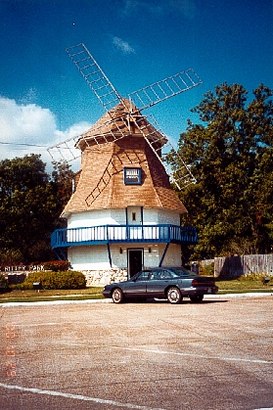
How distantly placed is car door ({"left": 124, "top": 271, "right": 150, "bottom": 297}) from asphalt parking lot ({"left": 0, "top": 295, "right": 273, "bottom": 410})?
7255 millimetres

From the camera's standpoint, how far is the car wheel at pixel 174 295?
815 inches

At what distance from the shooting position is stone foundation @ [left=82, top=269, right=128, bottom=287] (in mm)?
36000

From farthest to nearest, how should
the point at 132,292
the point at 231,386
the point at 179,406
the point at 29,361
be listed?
the point at 132,292
the point at 29,361
the point at 231,386
the point at 179,406

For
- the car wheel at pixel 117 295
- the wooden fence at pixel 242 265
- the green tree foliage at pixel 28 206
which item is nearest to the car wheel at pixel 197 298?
the car wheel at pixel 117 295

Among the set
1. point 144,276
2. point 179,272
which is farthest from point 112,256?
point 179,272

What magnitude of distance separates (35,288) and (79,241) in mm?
5235

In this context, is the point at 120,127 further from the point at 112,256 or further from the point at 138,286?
the point at 138,286

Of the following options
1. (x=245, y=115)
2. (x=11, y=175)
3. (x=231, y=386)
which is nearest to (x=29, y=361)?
(x=231, y=386)

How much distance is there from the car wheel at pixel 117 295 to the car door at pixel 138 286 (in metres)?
0.35

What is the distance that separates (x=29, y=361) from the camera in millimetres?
8680

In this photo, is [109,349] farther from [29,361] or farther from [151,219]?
[151,219]

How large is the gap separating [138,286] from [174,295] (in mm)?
1723

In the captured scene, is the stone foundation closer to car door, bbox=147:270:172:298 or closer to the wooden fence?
the wooden fence

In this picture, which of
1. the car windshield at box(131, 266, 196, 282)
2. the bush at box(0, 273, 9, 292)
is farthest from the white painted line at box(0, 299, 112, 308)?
the bush at box(0, 273, 9, 292)
